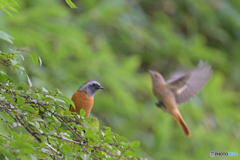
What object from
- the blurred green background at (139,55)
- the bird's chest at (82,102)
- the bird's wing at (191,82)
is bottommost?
the bird's chest at (82,102)

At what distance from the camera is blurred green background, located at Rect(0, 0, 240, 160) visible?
5488 millimetres

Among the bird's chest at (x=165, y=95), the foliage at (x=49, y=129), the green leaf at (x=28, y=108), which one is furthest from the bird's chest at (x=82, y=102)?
the bird's chest at (x=165, y=95)

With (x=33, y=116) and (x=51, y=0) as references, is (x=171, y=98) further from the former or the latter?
(x=51, y=0)

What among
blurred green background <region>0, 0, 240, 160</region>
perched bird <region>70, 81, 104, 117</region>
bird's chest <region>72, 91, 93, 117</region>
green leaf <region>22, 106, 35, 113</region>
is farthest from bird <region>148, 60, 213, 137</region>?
green leaf <region>22, 106, 35, 113</region>

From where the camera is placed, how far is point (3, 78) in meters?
1.99

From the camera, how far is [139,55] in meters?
9.08

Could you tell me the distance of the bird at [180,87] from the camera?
4320 mm

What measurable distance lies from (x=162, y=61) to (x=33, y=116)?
770 cm

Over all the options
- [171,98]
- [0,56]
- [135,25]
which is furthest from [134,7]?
[0,56]

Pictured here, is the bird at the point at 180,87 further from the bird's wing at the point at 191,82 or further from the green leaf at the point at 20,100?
the green leaf at the point at 20,100

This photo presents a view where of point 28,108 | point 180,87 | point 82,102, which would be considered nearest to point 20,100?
point 28,108

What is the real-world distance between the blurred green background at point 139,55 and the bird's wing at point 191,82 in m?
1.55

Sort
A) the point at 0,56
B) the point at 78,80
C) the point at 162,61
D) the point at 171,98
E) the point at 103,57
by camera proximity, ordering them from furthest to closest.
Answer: the point at 162,61
the point at 103,57
the point at 78,80
the point at 171,98
the point at 0,56

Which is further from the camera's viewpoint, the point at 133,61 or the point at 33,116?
the point at 133,61
